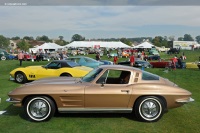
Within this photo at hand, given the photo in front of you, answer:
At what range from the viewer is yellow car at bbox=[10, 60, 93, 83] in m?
10.8

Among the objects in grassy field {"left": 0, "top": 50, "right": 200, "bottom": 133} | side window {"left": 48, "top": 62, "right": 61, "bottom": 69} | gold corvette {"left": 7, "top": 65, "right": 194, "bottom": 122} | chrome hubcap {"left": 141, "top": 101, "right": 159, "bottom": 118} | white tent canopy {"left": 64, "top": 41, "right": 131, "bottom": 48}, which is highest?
white tent canopy {"left": 64, "top": 41, "right": 131, "bottom": 48}

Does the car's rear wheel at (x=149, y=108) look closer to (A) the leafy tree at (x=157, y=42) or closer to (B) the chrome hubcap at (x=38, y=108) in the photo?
(B) the chrome hubcap at (x=38, y=108)

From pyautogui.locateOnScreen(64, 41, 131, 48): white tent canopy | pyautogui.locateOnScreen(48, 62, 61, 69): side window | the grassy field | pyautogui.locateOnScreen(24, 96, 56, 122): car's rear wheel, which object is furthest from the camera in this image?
pyautogui.locateOnScreen(64, 41, 131, 48): white tent canopy

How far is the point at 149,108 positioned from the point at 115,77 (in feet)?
4.04

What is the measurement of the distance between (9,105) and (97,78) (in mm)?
3229

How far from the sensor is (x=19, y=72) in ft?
37.5

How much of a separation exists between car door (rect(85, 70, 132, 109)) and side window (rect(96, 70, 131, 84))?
7 centimetres

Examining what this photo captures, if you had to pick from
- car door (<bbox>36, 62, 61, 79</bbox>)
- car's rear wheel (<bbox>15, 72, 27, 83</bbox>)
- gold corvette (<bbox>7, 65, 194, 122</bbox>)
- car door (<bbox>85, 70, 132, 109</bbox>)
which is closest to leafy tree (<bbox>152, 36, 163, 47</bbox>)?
car door (<bbox>36, 62, 61, 79</bbox>)

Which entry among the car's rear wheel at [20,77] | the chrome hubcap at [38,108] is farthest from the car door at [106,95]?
the car's rear wheel at [20,77]

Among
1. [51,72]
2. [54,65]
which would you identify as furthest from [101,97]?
[54,65]

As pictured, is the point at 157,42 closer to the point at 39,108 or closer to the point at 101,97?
the point at 101,97

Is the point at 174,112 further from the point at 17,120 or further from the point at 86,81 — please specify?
the point at 17,120

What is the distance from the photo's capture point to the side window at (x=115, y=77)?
568 centimetres

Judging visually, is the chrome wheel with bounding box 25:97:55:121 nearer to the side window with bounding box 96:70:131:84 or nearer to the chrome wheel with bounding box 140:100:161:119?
the side window with bounding box 96:70:131:84
